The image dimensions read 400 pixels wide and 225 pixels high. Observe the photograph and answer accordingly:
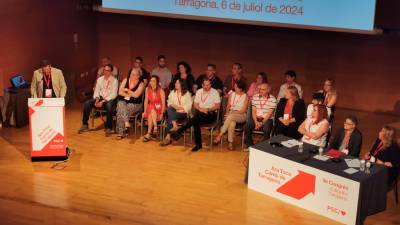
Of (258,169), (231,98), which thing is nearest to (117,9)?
(231,98)

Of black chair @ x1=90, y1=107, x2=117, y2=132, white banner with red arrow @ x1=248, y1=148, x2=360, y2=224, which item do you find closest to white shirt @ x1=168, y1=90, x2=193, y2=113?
black chair @ x1=90, y1=107, x2=117, y2=132

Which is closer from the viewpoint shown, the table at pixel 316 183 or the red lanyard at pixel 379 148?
the table at pixel 316 183

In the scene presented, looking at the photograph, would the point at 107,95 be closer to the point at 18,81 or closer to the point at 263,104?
the point at 18,81

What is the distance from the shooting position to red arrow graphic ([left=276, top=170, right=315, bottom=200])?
648cm

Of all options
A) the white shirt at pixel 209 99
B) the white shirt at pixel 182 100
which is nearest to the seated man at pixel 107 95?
the white shirt at pixel 182 100

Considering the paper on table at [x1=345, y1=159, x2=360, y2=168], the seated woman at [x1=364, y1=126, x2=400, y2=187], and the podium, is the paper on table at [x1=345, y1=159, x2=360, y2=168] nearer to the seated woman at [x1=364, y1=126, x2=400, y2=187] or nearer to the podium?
the seated woman at [x1=364, y1=126, x2=400, y2=187]

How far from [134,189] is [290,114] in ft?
7.87

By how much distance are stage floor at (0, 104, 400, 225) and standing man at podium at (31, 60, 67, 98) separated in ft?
2.45

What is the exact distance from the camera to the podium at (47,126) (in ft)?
24.8

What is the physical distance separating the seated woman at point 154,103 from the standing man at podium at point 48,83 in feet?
4.03

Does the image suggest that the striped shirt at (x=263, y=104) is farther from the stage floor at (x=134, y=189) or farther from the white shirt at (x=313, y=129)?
the white shirt at (x=313, y=129)

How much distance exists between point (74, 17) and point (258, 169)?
5.60 m

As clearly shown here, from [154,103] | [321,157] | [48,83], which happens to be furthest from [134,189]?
[48,83]

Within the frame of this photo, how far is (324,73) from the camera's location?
1049 cm
